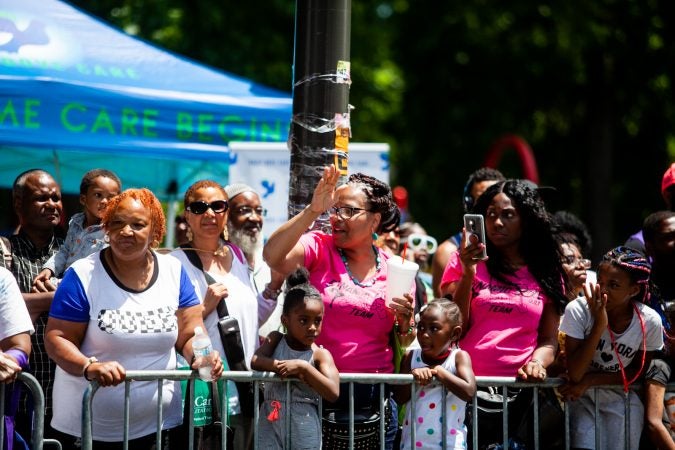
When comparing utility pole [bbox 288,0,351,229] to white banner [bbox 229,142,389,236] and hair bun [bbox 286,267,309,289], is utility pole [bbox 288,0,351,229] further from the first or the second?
white banner [bbox 229,142,389,236]

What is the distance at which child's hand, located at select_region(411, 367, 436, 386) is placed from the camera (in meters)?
4.95

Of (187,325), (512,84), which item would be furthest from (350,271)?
(512,84)

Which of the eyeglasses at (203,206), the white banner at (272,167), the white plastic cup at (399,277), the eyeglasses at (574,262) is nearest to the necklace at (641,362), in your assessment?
the eyeglasses at (574,262)

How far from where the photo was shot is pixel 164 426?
4.95m

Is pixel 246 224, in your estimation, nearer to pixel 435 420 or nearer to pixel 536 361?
pixel 435 420

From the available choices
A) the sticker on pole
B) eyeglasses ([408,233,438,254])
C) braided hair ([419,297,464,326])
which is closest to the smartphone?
braided hair ([419,297,464,326])

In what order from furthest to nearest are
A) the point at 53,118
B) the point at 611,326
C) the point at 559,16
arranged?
1. the point at 559,16
2. the point at 53,118
3. the point at 611,326

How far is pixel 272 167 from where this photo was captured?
7.61 m

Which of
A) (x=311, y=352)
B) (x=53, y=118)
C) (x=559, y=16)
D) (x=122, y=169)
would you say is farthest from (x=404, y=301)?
(x=559, y=16)

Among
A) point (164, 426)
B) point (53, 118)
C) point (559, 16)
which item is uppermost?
point (559, 16)

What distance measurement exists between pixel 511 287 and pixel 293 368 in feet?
4.16

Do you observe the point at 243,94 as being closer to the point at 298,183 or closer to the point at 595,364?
the point at 298,183

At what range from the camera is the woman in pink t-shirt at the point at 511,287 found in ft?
17.2

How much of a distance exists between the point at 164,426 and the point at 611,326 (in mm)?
2308
